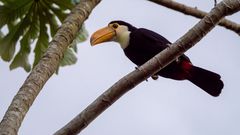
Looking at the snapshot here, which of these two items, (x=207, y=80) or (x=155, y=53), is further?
(x=155, y=53)

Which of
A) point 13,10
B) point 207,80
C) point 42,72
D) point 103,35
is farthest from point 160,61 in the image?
point 13,10

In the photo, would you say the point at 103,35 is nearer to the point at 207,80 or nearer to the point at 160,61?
the point at 207,80

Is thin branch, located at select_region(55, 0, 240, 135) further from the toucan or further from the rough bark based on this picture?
the toucan

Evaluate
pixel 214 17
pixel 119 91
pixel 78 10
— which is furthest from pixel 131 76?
pixel 78 10

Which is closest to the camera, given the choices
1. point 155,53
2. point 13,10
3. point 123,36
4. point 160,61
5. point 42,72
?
point 160,61

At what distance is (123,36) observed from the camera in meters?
5.62

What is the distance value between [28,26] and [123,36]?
3.36 ft

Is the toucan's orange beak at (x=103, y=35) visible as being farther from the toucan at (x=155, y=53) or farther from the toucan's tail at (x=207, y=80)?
the toucan's tail at (x=207, y=80)

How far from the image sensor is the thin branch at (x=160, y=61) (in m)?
3.18

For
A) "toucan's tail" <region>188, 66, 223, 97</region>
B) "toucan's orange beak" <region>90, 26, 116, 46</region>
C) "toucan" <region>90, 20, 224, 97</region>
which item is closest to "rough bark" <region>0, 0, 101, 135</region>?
"toucan's orange beak" <region>90, 26, 116, 46</region>

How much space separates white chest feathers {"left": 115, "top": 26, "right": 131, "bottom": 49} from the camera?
5.57 m

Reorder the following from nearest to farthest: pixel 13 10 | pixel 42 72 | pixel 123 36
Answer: pixel 42 72 < pixel 13 10 < pixel 123 36

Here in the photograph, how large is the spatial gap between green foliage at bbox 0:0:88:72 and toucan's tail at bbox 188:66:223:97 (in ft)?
4.32

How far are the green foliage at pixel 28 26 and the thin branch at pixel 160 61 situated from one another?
7.97 ft
